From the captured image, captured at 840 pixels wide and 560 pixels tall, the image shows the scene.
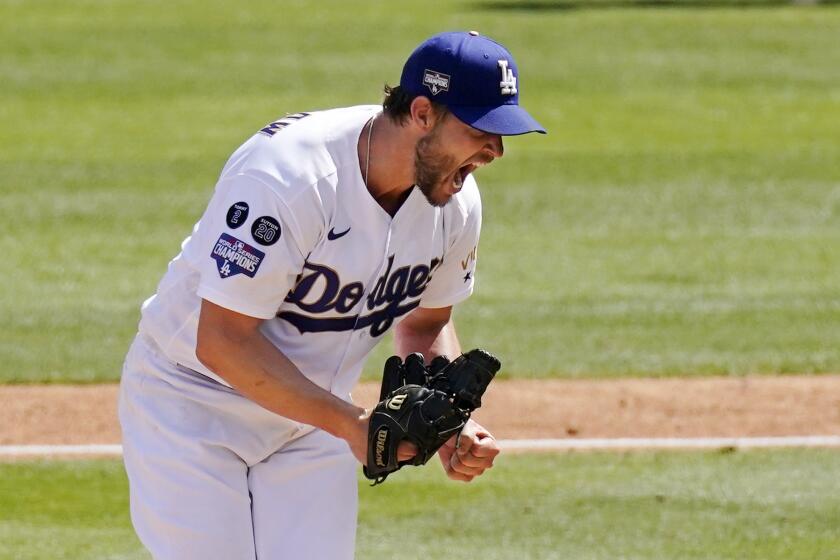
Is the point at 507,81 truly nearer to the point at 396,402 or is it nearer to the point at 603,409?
the point at 396,402

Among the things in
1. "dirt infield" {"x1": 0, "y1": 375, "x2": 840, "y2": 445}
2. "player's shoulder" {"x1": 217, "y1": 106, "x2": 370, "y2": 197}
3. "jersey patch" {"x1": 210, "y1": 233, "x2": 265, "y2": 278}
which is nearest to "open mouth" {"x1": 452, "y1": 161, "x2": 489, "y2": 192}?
"player's shoulder" {"x1": 217, "y1": 106, "x2": 370, "y2": 197}

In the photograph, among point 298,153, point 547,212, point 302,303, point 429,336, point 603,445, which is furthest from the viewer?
point 547,212

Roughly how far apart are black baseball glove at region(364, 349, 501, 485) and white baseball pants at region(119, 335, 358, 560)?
294 mm

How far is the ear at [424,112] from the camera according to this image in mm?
3748

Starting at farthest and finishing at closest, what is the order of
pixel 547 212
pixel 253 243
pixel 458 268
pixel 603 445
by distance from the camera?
pixel 547 212 < pixel 603 445 < pixel 458 268 < pixel 253 243

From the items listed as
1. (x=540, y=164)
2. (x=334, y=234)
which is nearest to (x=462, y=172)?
(x=334, y=234)

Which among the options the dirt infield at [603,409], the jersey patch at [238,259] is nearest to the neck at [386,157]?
the jersey patch at [238,259]

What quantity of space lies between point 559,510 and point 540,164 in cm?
748

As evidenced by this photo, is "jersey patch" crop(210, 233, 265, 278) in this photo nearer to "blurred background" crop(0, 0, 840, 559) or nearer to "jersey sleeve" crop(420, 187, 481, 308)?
"jersey sleeve" crop(420, 187, 481, 308)

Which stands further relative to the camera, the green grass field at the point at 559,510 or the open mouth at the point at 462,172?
the green grass field at the point at 559,510

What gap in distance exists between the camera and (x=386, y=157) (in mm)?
3889

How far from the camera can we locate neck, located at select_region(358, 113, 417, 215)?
386cm

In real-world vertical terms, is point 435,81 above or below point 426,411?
above

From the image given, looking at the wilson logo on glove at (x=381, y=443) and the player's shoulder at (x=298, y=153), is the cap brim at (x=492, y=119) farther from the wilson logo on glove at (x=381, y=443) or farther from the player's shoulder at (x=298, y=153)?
the wilson logo on glove at (x=381, y=443)
